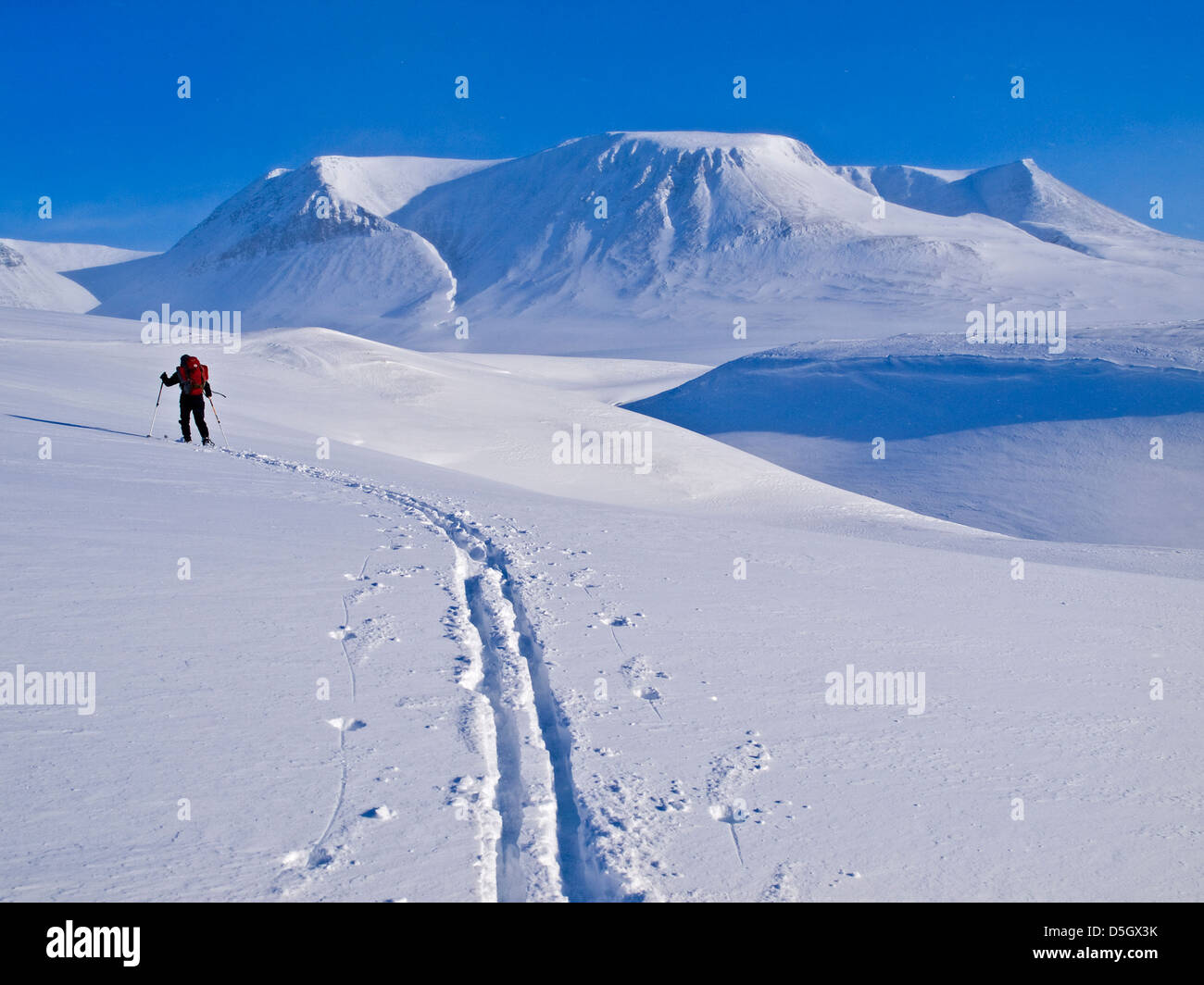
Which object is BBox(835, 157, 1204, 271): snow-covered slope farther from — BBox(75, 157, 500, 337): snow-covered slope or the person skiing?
the person skiing

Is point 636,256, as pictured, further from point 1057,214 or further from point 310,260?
point 1057,214

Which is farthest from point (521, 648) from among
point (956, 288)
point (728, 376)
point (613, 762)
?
point (956, 288)

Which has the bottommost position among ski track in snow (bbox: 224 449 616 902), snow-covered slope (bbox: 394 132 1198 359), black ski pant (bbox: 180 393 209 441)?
ski track in snow (bbox: 224 449 616 902)

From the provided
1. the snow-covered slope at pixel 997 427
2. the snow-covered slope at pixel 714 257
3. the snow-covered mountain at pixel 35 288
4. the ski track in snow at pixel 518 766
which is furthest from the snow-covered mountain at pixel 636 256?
the ski track in snow at pixel 518 766

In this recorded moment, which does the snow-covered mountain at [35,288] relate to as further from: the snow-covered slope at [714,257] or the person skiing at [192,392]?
the person skiing at [192,392]

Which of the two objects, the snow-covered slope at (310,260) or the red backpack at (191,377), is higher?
the snow-covered slope at (310,260)

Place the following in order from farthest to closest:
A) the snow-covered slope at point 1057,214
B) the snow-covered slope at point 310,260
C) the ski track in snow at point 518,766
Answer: the snow-covered slope at point 310,260, the snow-covered slope at point 1057,214, the ski track in snow at point 518,766

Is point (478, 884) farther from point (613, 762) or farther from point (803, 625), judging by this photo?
point (803, 625)

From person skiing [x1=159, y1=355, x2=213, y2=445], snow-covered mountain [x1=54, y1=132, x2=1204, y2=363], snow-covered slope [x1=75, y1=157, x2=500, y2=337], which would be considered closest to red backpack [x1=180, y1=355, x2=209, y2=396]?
person skiing [x1=159, y1=355, x2=213, y2=445]
